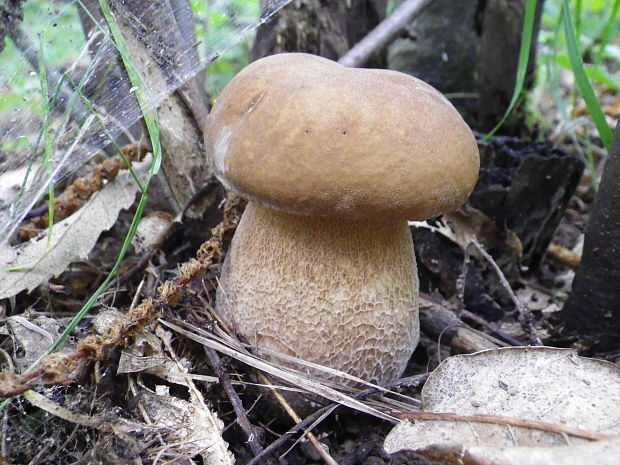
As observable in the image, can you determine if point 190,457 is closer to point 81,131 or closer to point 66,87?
point 81,131

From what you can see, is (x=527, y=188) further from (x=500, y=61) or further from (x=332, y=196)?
(x=332, y=196)

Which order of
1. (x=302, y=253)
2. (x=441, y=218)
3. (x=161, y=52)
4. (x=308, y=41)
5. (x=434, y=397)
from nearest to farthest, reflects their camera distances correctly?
(x=434, y=397) → (x=302, y=253) → (x=161, y=52) → (x=441, y=218) → (x=308, y=41)

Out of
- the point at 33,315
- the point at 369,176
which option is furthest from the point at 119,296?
the point at 369,176

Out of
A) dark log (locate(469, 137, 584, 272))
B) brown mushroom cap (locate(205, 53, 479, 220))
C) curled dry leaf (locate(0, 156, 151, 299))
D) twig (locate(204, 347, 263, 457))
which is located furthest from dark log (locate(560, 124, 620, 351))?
curled dry leaf (locate(0, 156, 151, 299))

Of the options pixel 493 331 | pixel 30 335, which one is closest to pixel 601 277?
pixel 493 331

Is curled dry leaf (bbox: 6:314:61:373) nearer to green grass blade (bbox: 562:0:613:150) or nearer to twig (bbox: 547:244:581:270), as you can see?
green grass blade (bbox: 562:0:613:150)
